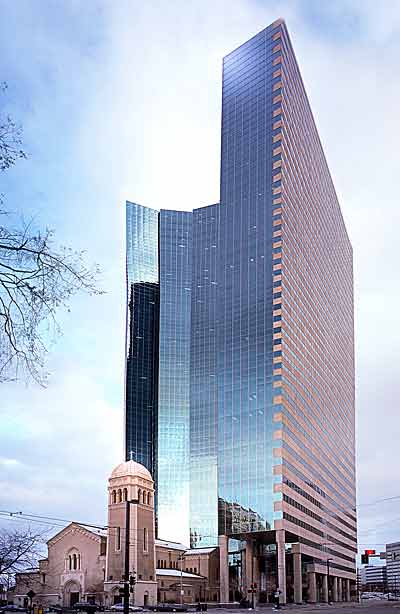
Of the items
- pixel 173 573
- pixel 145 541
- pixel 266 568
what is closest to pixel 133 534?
pixel 145 541

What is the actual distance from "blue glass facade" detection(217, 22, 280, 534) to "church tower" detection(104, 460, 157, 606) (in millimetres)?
13464

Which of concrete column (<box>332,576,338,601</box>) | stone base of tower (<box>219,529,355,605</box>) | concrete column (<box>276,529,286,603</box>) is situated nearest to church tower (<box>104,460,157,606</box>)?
stone base of tower (<box>219,529,355,605</box>)

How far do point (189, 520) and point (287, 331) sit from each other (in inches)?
3035

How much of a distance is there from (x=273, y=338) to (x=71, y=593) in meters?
56.8

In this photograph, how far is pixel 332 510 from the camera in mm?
179625

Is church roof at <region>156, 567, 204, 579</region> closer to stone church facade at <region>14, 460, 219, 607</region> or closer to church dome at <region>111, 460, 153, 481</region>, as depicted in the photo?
stone church facade at <region>14, 460, 219, 607</region>

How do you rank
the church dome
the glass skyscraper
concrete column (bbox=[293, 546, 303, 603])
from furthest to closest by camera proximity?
concrete column (bbox=[293, 546, 303, 603]) → the glass skyscraper → the church dome

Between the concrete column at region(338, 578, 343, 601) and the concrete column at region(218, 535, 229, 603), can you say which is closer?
the concrete column at region(218, 535, 229, 603)

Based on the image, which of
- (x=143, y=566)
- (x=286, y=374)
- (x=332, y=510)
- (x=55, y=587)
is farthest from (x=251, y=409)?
(x=332, y=510)

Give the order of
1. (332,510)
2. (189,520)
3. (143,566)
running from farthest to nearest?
(189,520) → (332,510) → (143,566)

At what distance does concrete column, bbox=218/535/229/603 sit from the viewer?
133 m

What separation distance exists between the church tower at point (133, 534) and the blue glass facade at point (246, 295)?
13.5 m

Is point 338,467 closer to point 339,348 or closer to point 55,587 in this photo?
point 339,348

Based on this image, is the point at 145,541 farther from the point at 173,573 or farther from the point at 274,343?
the point at 274,343
